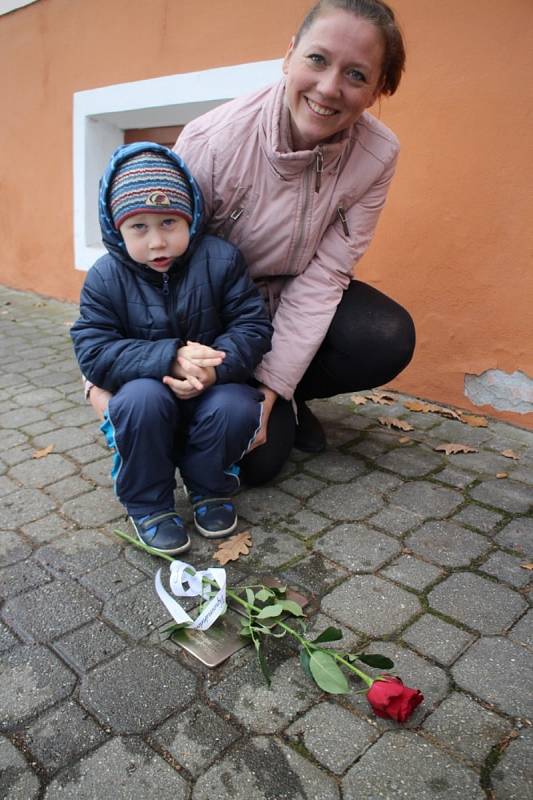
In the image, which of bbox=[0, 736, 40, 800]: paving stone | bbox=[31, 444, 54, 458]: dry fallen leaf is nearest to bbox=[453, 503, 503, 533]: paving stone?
bbox=[0, 736, 40, 800]: paving stone

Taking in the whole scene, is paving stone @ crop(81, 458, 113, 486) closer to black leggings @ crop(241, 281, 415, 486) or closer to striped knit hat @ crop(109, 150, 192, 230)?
black leggings @ crop(241, 281, 415, 486)

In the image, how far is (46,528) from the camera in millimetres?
2301

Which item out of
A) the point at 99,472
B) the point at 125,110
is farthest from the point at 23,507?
the point at 125,110

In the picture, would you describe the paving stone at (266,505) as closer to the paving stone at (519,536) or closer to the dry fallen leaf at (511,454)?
the paving stone at (519,536)

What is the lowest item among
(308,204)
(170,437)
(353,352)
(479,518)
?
(479,518)

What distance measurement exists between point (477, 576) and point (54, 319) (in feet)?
14.2

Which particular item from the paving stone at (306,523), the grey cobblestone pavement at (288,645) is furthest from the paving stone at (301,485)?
the paving stone at (306,523)

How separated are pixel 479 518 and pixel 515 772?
3.55 feet

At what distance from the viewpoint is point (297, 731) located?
1474 mm

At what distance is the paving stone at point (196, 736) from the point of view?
4.60 feet

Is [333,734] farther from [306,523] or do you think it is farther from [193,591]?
[306,523]

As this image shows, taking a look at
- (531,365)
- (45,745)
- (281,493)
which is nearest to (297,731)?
(45,745)

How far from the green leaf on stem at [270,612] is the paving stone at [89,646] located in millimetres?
359

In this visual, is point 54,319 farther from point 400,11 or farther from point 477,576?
point 477,576
